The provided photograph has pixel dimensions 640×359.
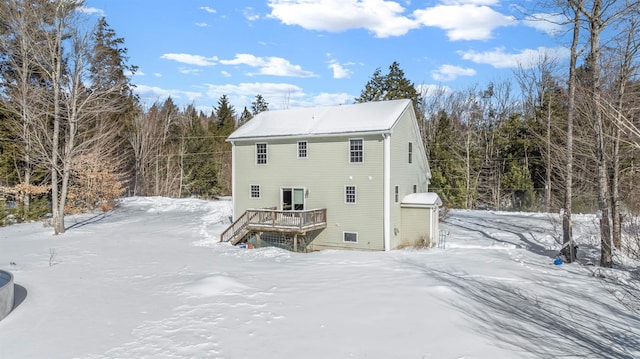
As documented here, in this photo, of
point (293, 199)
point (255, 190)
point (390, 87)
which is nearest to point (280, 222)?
point (293, 199)

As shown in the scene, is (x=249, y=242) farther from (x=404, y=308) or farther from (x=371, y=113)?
(x=404, y=308)

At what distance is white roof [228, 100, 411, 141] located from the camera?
1782 cm

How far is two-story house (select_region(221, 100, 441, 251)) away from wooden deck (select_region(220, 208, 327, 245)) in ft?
0.15

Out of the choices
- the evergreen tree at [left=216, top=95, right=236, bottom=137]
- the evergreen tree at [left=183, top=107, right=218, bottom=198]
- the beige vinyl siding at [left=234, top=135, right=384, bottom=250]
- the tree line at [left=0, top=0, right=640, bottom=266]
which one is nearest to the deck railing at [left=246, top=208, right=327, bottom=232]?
the beige vinyl siding at [left=234, top=135, right=384, bottom=250]

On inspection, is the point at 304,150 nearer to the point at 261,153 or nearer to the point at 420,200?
the point at 261,153

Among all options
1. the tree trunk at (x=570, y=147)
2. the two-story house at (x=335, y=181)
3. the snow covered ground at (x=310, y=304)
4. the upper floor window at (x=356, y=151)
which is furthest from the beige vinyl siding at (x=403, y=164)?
the tree trunk at (x=570, y=147)

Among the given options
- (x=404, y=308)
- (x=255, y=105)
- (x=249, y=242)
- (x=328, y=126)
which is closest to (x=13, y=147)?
(x=249, y=242)

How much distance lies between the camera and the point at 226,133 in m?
49.4

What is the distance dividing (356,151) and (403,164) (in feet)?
9.07

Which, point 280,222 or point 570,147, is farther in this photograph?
point 280,222

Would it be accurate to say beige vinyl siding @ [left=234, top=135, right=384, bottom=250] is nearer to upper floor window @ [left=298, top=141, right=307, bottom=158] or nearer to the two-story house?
the two-story house

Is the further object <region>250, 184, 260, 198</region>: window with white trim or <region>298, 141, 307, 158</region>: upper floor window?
<region>250, 184, 260, 198</region>: window with white trim

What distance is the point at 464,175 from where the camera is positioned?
110ft

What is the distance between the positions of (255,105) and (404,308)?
54054mm
